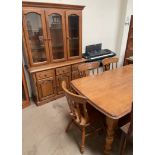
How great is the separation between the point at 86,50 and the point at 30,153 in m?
2.18

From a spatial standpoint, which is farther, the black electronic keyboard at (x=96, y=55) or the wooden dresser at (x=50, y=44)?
the black electronic keyboard at (x=96, y=55)

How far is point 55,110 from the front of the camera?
7.87ft

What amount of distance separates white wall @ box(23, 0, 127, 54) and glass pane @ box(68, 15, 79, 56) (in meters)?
0.43

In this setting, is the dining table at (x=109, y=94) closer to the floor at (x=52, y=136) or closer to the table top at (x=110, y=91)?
the table top at (x=110, y=91)

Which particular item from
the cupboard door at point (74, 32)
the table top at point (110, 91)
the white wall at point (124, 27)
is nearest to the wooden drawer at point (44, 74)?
the cupboard door at point (74, 32)

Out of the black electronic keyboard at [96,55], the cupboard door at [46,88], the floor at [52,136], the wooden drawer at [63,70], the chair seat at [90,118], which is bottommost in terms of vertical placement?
the floor at [52,136]

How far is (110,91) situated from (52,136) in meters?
1.05

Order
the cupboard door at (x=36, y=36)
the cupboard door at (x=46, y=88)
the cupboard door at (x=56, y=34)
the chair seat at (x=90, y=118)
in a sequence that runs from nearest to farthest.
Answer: the chair seat at (x=90, y=118) → the cupboard door at (x=36, y=36) → the cupboard door at (x=56, y=34) → the cupboard door at (x=46, y=88)

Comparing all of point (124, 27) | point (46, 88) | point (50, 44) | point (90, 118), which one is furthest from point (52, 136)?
point (124, 27)

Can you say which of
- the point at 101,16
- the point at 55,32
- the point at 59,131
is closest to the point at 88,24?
the point at 101,16

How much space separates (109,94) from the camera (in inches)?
60.3

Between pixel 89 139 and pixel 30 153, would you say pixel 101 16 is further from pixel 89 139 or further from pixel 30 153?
pixel 30 153

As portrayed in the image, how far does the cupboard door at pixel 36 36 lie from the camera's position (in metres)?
2.02

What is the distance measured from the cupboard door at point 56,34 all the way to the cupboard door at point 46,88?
412 mm
